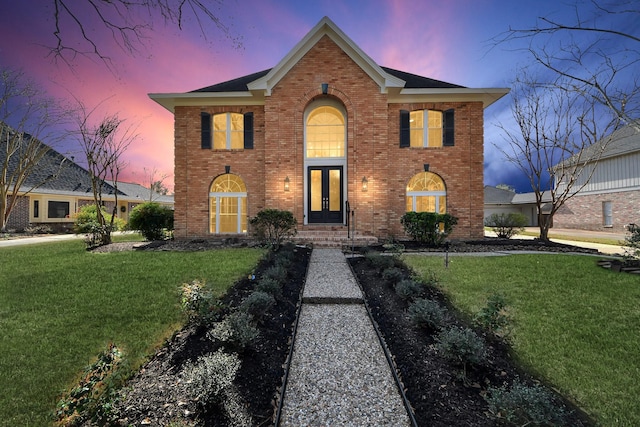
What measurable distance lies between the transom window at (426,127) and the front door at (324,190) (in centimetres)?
367

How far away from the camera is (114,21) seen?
2855mm

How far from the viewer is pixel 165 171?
3572 centimetres

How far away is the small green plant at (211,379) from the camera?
2096mm

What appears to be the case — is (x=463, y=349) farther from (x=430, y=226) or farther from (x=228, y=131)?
(x=228, y=131)

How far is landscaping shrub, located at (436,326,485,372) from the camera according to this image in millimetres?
2574

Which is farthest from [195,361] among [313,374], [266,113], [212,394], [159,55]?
[266,113]

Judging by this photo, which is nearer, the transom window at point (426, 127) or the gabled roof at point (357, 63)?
the gabled roof at point (357, 63)

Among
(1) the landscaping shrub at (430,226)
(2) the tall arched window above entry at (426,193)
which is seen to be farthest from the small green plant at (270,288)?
(2) the tall arched window above entry at (426,193)

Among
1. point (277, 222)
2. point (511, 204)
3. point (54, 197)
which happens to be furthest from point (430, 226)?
Answer: point (511, 204)

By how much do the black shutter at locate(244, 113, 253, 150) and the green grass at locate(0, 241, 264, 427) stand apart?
6131 mm

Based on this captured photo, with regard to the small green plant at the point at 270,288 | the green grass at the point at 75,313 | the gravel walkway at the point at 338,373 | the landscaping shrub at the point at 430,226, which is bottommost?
the gravel walkway at the point at 338,373

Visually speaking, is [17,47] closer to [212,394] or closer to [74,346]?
[74,346]

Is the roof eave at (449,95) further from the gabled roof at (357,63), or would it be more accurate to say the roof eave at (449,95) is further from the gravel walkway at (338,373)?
the gravel walkway at (338,373)

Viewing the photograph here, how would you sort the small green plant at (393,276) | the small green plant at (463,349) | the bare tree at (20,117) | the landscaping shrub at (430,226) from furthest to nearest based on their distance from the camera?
1. the bare tree at (20,117)
2. the landscaping shrub at (430,226)
3. the small green plant at (393,276)
4. the small green plant at (463,349)
